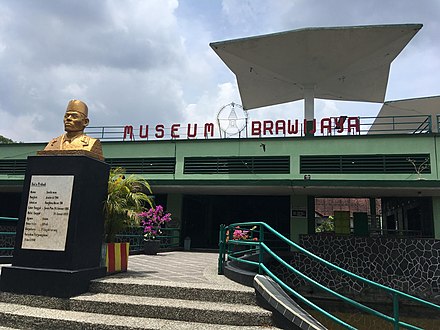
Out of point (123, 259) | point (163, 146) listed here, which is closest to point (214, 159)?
point (163, 146)

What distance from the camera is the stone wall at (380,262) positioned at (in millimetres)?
14234

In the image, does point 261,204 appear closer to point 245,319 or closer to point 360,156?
point 360,156

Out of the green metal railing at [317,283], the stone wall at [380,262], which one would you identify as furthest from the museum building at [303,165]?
the green metal railing at [317,283]

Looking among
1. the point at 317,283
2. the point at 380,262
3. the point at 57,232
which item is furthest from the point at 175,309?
the point at 380,262

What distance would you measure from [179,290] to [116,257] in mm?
2091

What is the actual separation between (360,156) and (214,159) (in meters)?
7.62

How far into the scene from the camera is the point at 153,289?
5.96m

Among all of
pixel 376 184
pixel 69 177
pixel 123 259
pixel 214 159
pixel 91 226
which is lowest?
pixel 123 259

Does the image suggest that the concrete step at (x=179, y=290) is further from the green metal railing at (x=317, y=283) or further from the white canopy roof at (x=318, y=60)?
the white canopy roof at (x=318, y=60)

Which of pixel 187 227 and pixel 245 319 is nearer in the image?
pixel 245 319

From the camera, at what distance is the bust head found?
6.86 meters

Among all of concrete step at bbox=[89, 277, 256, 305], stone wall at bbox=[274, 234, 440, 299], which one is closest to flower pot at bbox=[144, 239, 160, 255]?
stone wall at bbox=[274, 234, 440, 299]

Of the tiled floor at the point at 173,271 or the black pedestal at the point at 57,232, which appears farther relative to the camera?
the tiled floor at the point at 173,271

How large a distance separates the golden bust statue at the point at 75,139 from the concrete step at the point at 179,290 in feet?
7.62
